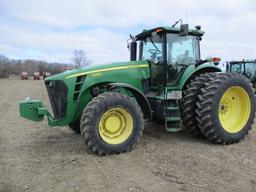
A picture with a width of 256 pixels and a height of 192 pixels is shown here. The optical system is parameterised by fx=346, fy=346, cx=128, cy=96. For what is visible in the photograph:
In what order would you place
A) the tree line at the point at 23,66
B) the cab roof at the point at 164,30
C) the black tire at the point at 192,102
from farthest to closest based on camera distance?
the tree line at the point at 23,66 < the cab roof at the point at 164,30 < the black tire at the point at 192,102

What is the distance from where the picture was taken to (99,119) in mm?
5680

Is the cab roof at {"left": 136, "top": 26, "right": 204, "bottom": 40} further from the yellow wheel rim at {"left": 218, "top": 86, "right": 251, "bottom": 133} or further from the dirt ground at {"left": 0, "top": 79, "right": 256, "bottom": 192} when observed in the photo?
the dirt ground at {"left": 0, "top": 79, "right": 256, "bottom": 192}

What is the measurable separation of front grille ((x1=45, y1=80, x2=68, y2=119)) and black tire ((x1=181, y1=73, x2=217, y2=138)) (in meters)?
2.26

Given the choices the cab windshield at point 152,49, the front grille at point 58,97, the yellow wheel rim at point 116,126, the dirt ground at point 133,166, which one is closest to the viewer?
the dirt ground at point 133,166

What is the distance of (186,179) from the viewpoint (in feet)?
15.1

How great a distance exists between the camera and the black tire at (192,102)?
6.57 meters

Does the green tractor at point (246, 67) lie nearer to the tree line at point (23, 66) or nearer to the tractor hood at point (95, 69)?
the tractor hood at point (95, 69)

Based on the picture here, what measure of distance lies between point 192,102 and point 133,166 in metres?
2.04

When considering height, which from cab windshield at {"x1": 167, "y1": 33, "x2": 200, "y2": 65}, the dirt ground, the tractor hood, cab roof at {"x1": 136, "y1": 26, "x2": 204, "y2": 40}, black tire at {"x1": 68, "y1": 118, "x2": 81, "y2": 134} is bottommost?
the dirt ground

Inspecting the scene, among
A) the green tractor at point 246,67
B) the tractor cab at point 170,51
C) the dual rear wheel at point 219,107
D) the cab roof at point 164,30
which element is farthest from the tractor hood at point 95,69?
the green tractor at point 246,67

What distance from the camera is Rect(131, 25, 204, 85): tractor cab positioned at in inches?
270

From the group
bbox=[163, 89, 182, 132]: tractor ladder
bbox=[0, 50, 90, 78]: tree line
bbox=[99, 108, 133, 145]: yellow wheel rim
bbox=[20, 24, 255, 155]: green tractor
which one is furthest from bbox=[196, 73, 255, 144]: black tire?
bbox=[0, 50, 90, 78]: tree line

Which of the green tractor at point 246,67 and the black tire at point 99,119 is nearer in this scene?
the black tire at point 99,119

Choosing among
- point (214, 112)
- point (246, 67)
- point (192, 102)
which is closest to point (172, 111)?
point (192, 102)
